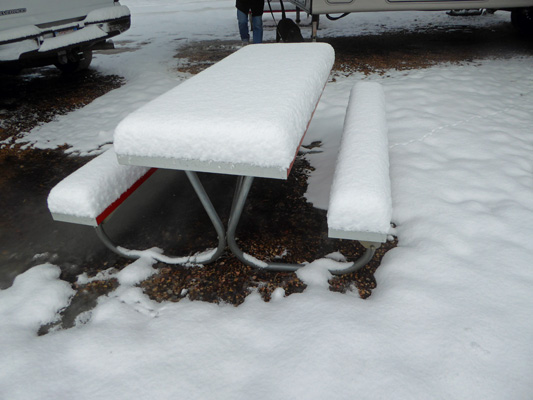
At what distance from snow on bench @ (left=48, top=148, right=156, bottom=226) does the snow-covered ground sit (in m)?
0.46

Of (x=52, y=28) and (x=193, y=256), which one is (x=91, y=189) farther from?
(x=52, y=28)

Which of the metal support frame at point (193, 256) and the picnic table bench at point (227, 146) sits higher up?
the picnic table bench at point (227, 146)

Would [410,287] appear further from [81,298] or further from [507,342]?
[81,298]

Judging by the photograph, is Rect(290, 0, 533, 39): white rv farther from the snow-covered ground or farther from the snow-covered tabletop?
the snow-covered tabletop

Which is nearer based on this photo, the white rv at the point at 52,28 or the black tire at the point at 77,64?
the white rv at the point at 52,28

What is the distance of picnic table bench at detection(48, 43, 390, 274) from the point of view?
4.94 ft

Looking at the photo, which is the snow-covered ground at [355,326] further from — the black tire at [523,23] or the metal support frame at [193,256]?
the black tire at [523,23]

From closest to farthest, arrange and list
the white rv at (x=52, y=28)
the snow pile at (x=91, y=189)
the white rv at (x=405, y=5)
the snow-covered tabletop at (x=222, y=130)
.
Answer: the snow-covered tabletop at (x=222, y=130) < the snow pile at (x=91, y=189) < the white rv at (x=52, y=28) < the white rv at (x=405, y=5)

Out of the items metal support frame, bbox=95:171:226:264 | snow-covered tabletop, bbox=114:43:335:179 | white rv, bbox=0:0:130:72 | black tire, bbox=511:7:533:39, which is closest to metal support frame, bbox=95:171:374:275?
metal support frame, bbox=95:171:226:264

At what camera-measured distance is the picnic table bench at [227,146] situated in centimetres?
150

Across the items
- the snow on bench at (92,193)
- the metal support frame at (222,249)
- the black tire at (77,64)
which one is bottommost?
the metal support frame at (222,249)

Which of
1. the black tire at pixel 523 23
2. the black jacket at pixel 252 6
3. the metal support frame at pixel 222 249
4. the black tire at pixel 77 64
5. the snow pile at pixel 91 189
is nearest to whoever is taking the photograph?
the snow pile at pixel 91 189

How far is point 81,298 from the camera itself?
2000 mm

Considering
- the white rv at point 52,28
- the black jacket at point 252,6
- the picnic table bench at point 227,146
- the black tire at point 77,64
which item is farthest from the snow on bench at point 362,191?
the black tire at point 77,64
